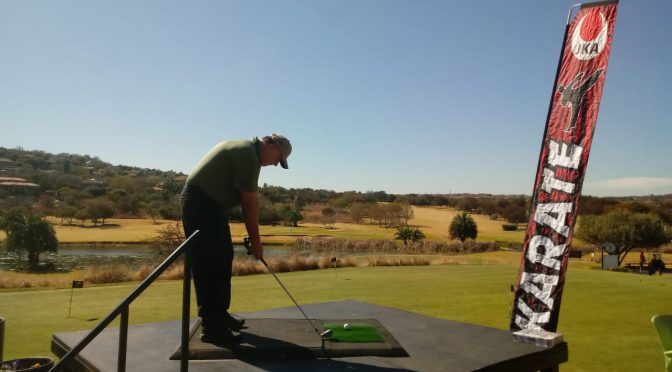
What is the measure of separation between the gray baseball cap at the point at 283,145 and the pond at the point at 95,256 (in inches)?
457

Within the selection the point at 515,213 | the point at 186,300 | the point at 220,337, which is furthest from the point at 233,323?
the point at 515,213

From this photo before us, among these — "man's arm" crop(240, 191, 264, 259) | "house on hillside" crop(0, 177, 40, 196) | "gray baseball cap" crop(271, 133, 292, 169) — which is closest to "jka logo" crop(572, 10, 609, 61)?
"gray baseball cap" crop(271, 133, 292, 169)

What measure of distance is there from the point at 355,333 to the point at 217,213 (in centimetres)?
148

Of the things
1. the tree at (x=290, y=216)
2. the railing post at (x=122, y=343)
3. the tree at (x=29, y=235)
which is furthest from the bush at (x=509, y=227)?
the railing post at (x=122, y=343)

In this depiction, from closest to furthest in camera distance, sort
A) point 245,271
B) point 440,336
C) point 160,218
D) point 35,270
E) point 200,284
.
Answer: point 200,284 → point 440,336 → point 245,271 → point 35,270 → point 160,218

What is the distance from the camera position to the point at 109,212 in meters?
38.5

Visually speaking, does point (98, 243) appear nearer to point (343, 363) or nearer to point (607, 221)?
point (343, 363)

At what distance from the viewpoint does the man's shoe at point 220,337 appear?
3.28 m

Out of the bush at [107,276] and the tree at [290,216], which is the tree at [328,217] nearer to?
the tree at [290,216]

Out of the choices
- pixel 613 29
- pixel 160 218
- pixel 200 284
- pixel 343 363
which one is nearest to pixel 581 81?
pixel 613 29

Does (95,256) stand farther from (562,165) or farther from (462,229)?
(462,229)

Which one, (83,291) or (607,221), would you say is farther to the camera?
(607,221)

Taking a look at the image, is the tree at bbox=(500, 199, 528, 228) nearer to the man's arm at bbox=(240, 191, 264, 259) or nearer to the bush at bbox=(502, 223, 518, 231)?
the bush at bbox=(502, 223, 518, 231)

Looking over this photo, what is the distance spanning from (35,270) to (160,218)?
19.3 m
